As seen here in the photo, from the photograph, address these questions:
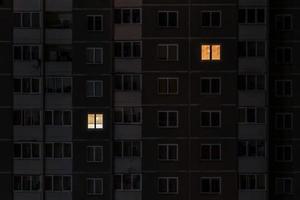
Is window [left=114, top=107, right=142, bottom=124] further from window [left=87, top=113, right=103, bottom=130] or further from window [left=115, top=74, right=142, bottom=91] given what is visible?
window [left=115, top=74, right=142, bottom=91]

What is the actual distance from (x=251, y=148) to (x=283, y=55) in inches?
275

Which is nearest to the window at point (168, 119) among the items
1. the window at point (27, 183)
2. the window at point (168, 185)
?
the window at point (168, 185)

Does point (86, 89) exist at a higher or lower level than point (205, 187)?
higher

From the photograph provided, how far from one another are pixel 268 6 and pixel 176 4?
6.34m

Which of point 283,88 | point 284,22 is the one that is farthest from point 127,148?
point 284,22


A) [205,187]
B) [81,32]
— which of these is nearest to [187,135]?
[205,187]

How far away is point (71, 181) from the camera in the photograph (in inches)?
1323

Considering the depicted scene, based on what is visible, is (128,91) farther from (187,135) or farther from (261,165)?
(261,165)

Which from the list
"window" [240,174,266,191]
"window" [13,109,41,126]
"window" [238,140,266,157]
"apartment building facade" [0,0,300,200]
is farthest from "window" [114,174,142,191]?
"window" [238,140,266,157]

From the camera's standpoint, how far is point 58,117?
33625 millimetres

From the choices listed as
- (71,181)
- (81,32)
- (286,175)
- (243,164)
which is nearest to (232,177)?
(243,164)

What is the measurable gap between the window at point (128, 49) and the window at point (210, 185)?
387 inches

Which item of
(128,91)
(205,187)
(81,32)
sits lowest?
(205,187)

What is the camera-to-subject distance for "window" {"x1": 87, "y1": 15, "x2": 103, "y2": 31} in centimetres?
3341
